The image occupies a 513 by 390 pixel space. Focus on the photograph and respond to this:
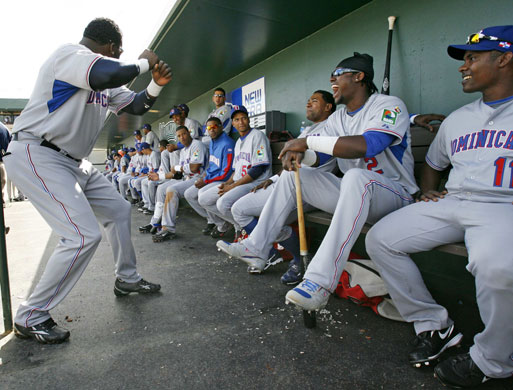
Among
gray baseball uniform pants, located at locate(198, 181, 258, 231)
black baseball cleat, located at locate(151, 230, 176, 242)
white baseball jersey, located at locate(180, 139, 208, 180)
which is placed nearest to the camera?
gray baseball uniform pants, located at locate(198, 181, 258, 231)

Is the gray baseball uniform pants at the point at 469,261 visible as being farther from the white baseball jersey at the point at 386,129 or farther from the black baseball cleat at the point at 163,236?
the black baseball cleat at the point at 163,236

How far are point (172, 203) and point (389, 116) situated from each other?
3000mm

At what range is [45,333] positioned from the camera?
165cm

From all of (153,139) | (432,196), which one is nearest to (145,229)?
(432,196)

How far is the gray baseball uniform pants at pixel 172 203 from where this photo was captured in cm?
396

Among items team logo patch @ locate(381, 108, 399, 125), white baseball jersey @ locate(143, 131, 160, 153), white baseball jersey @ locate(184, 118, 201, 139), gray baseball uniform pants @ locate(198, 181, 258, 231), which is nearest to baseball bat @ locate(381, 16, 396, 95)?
team logo patch @ locate(381, 108, 399, 125)

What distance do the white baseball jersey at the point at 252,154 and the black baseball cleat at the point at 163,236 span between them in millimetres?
1085

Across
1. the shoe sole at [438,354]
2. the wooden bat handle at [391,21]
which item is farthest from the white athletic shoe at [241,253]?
the wooden bat handle at [391,21]

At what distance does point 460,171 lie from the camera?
160 centimetres

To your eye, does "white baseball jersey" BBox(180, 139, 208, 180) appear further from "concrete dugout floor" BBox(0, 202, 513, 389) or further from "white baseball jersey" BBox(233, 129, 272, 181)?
"concrete dugout floor" BBox(0, 202, 513, 389)

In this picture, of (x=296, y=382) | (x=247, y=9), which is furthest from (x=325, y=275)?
(x=247, y=9)

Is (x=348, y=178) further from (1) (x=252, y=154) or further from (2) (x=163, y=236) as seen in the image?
(2) (x=163, y=236)

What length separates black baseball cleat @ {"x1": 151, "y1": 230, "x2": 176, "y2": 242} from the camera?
12.3 feet

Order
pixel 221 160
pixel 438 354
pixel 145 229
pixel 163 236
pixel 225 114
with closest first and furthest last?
pixel 438 354 < pixel 163 236 < pixel 221 160 < pixel 145 229 < pixel 225 114
